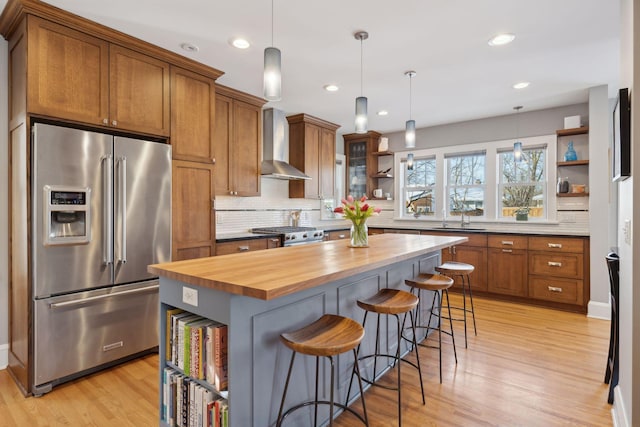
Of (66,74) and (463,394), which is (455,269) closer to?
(463,394)

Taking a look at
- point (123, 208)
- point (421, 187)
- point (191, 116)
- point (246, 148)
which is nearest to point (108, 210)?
point (123, 208)

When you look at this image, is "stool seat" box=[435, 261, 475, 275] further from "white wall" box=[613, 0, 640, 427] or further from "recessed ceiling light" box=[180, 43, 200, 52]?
"recessed ceiling light" box=[180, 43, 200, 52]

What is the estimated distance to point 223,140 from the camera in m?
4.03

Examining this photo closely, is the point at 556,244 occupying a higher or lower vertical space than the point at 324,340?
higher

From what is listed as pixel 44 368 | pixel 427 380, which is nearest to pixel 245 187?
pixel 44 368

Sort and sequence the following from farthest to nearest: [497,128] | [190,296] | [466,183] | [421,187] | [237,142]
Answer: [421,187]
[466,183]
[497,128]
[237,142]
[190,296]

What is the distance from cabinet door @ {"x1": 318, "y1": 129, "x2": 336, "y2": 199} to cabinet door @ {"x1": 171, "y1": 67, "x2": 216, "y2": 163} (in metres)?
2.41

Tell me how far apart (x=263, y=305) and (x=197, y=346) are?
37 centimetres

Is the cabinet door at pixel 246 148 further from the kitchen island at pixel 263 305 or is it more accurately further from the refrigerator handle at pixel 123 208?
the kitchen island at pixel 263 305

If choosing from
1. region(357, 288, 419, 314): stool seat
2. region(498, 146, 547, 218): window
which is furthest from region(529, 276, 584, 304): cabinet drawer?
region(357, 288, 419, 314): stool seat

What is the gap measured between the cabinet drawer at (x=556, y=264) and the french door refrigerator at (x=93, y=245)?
4.35m

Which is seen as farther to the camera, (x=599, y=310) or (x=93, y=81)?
(x=599, y=310)

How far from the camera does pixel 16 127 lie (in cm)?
250

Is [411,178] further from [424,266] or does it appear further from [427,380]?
[427,380]
